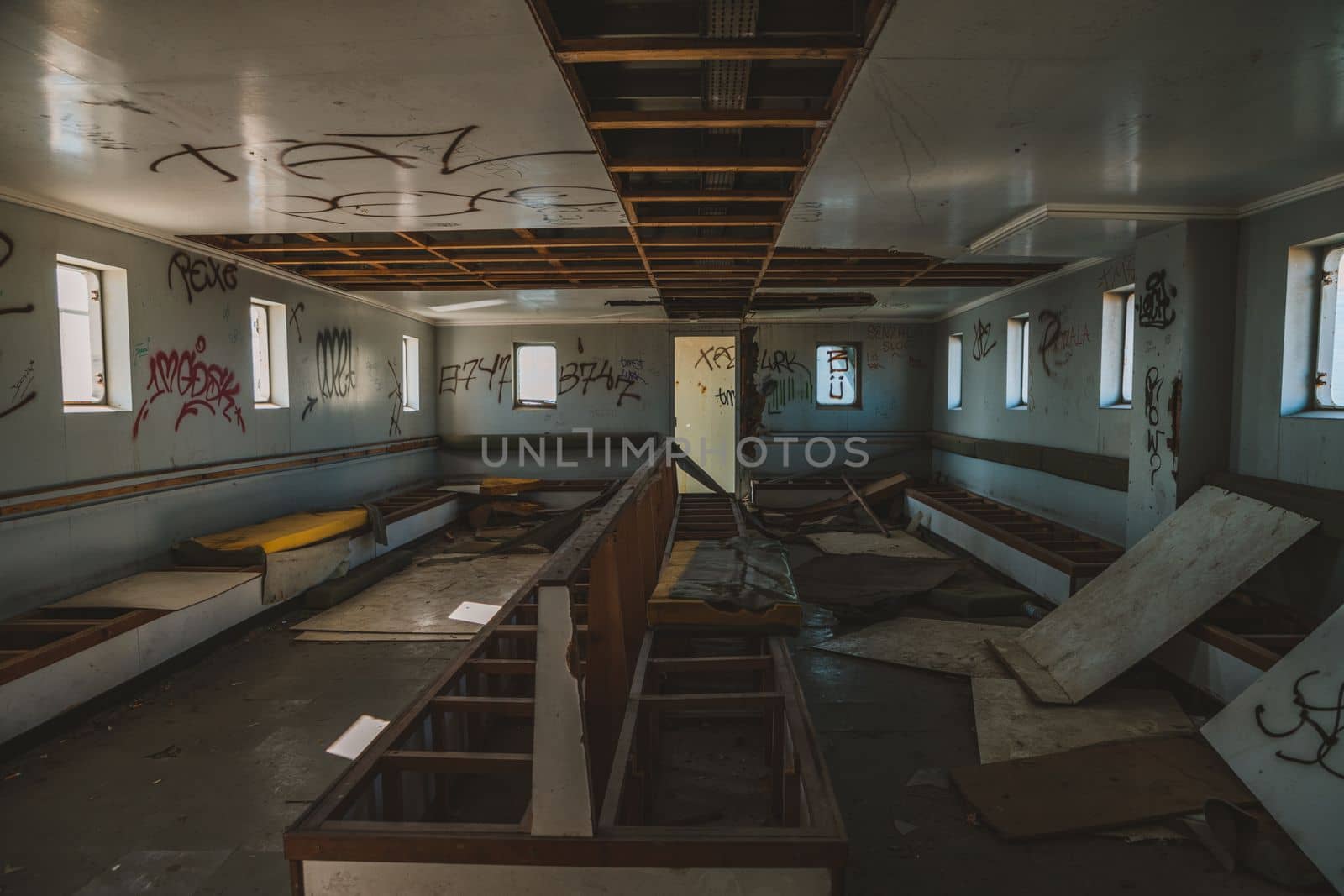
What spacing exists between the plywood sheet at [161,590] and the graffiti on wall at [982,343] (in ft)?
26.8

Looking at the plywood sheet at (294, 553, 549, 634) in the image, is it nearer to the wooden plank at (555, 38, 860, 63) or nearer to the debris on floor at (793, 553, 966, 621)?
the debris on floor at (793, 553, 966, 621)

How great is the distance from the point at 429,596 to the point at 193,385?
2568 mm

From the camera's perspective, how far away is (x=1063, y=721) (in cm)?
382

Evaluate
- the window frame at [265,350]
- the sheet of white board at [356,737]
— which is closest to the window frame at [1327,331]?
the sheet of white board at [356,737]

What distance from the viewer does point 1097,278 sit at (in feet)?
21.2

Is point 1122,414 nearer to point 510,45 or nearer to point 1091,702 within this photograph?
point 1091,702

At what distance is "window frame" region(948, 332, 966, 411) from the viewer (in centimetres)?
988

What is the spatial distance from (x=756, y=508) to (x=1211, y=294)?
20.0 ft

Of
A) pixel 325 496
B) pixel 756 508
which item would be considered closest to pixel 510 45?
pixel 325 496

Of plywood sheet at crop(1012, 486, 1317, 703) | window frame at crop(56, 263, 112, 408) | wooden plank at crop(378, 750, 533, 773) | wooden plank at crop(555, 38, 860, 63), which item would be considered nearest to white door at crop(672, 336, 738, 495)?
plywood sheet at crop(1012, 486, 1317, 703)

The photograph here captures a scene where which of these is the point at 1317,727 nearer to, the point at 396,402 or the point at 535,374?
the point at 396,402

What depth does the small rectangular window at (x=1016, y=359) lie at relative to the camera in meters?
8.34

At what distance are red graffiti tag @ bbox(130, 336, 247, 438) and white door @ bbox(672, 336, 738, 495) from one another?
24.2 ft

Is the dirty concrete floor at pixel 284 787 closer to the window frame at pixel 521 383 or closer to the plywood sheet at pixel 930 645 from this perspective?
the plywood sheet at pixel 930 645
